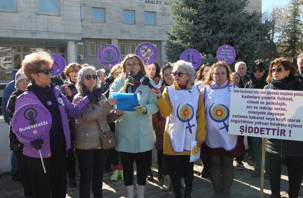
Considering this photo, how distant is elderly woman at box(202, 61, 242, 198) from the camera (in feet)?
11.5

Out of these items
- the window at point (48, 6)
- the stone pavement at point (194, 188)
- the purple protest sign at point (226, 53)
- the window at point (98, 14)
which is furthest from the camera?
A: the window at point (98, 14)

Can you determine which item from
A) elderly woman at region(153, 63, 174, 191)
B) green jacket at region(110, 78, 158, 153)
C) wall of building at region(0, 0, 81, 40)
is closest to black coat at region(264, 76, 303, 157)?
elderly woman at region(153, 63, 174, 191)

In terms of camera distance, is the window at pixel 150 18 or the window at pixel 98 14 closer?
the window at pixel 98 14

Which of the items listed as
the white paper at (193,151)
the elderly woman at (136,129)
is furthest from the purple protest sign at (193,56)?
the white paper at (193,151)

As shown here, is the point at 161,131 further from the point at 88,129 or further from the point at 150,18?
the point at 150,18

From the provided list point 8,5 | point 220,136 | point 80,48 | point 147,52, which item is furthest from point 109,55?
point 80,48

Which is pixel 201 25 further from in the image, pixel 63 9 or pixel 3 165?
pixel 63 9

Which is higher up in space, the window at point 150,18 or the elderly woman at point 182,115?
the window at point 150,18

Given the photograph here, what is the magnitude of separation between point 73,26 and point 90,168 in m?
21.2

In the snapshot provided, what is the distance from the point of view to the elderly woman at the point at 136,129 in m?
3.50

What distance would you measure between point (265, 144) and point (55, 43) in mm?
22409

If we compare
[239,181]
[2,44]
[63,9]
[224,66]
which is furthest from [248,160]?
[2,44]

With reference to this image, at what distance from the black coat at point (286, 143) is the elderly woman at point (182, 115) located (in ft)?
3.29

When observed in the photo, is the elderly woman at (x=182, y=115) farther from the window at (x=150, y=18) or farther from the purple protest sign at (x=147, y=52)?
the window at (x=150, y=18)
